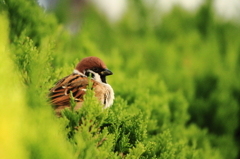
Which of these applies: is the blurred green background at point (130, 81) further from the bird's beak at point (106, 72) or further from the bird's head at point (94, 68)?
the bird's beak at point (106, 72)

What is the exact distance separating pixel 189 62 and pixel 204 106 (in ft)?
2.26

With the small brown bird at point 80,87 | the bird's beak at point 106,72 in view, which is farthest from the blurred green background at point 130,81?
the bird's beak at point 106,72

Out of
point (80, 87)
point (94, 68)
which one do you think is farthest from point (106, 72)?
point (80, 87)

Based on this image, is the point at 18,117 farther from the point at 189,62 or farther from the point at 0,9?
the point at 189,62

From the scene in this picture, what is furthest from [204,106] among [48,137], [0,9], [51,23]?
[48,137]

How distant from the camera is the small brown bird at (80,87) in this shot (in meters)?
2.14

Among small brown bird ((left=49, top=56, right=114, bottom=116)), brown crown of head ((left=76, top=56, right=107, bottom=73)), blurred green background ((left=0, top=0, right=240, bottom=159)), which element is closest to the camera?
blurred green background ((left=0, top=0, right=240, bottom=159))

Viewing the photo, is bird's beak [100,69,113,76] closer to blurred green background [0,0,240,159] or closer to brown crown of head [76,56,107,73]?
brown crown of head [76,56,107,73]

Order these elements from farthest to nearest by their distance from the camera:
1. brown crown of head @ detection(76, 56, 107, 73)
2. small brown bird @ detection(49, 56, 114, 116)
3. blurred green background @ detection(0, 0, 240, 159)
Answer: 1. brown crown of head @ detection(76, 56, 107, 73)
2. small brown bird @ detection(49, 56, 114, 116)
3. blurred green background @ detection(0, 0, 240, 159)

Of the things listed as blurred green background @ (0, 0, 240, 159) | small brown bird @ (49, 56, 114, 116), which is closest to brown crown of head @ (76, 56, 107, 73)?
small brown bird @ (49, 56, 114, 116)

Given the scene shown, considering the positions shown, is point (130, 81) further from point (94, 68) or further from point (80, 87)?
point (80, 87)

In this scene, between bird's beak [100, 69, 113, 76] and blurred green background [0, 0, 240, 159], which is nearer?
blurred green background [0, 0, 240, 159]

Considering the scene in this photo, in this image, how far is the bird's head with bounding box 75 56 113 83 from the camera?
103 inches

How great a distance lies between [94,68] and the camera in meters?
2.66
